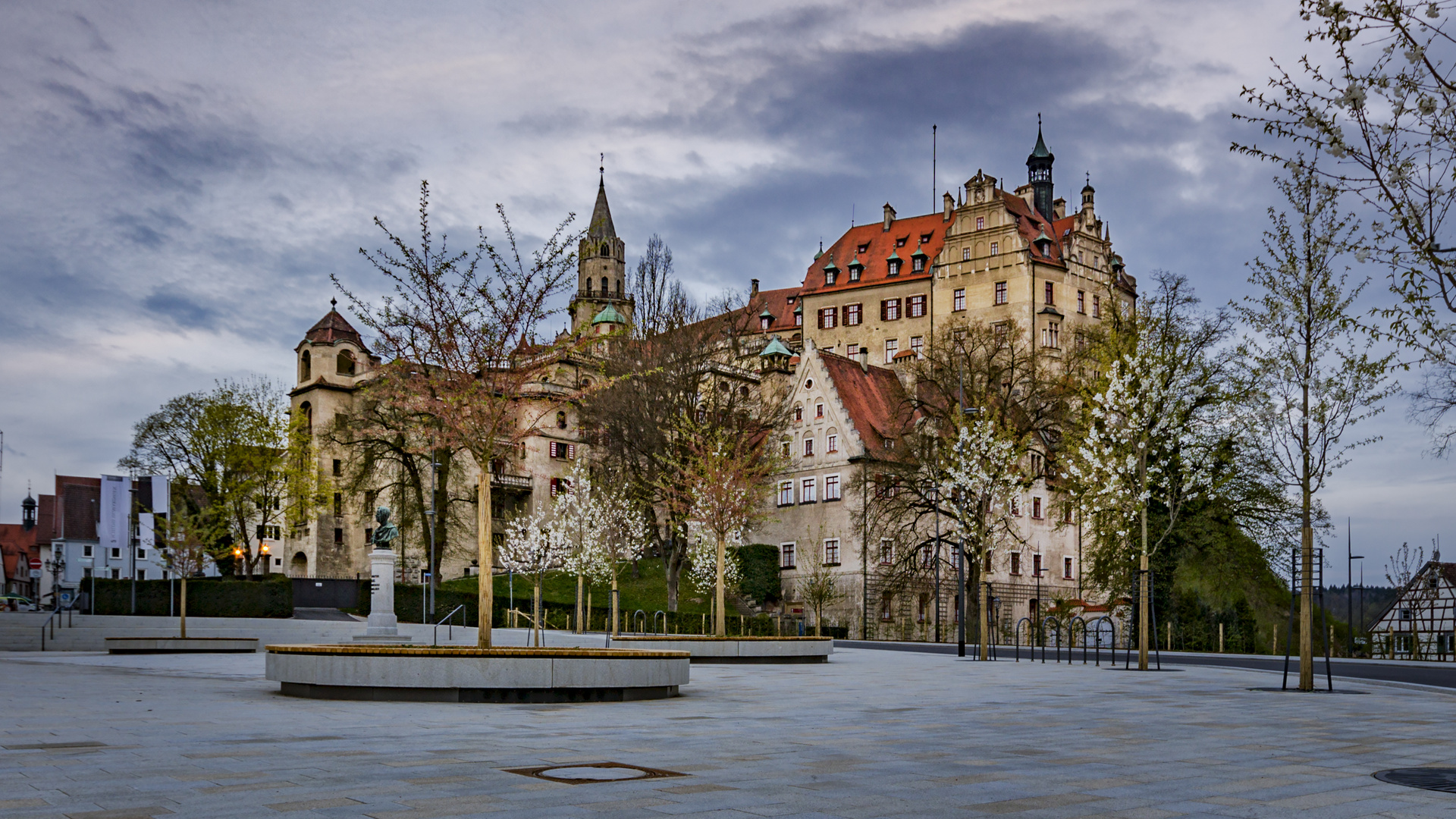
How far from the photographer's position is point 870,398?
241 ft

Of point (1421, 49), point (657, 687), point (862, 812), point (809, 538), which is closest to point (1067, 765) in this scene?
point (862, 812)

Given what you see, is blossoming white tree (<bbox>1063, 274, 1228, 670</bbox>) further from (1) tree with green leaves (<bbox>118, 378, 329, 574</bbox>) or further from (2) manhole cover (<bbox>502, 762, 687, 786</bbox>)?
(1) tree with green leaves (<bbox>118, 378, 329, 574</bbox>)

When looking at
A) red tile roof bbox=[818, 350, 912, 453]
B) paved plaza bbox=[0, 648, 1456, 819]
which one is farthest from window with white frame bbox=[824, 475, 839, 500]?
paved plaza bbox=[0, 648, 1456, 819]

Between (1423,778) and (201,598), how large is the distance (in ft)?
169

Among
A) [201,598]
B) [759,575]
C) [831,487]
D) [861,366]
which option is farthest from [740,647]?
[861,366]

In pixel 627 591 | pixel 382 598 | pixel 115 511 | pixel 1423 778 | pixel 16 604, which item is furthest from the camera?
pixel 16 604

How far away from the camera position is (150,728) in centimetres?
1242

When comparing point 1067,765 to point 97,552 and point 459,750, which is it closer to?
point 459,750

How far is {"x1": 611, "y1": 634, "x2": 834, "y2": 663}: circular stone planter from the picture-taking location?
29.2 m

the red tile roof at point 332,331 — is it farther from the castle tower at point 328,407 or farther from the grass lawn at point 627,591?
Answer: the grass lawn at point 627,591

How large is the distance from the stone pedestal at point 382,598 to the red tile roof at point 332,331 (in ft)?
202

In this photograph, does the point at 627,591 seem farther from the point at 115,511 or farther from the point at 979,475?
the point at 979,475

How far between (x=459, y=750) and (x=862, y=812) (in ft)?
14.0

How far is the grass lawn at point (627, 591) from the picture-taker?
66062 millimetres
